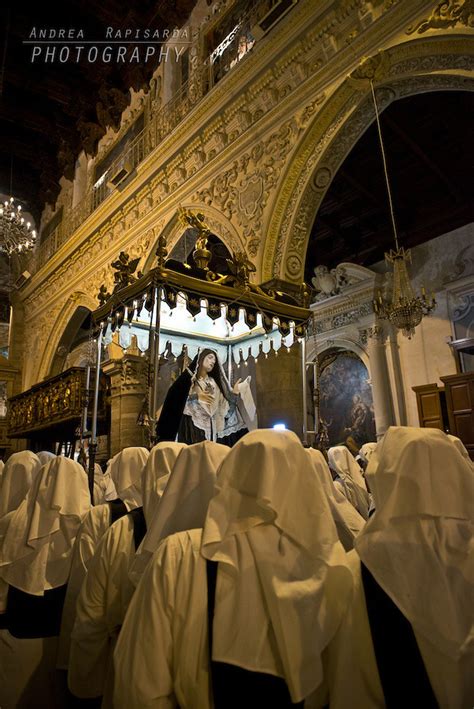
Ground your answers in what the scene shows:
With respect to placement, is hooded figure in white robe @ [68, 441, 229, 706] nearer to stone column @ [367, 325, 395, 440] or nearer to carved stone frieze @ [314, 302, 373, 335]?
stone column @ [367, 325, 395, 440]

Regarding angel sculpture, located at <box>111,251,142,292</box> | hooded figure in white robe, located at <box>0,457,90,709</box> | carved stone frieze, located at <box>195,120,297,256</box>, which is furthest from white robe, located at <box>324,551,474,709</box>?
carved stone frieze, located at <box>195,120,297,256</box>

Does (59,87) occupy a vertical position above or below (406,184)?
above

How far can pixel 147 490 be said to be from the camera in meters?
2.54

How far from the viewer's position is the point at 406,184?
9.33m

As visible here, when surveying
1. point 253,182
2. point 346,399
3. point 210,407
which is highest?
point 253,182

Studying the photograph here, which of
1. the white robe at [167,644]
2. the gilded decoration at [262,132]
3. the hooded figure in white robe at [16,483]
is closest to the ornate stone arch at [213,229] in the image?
the gilded decoration at [262,132]

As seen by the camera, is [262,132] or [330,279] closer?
[262,132]

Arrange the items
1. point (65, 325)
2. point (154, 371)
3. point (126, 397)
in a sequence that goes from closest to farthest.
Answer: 1. point (154, 371)
2. point (126, 397)
3. point (65, 325)

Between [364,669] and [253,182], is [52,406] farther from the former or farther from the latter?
[364,669]

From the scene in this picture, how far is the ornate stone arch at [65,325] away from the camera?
38.4 ft

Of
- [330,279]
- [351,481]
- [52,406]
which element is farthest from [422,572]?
[330,279]

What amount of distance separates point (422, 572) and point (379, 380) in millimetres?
9704

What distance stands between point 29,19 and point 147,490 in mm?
12010

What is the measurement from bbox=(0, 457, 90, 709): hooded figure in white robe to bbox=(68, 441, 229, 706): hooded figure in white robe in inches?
24.2
